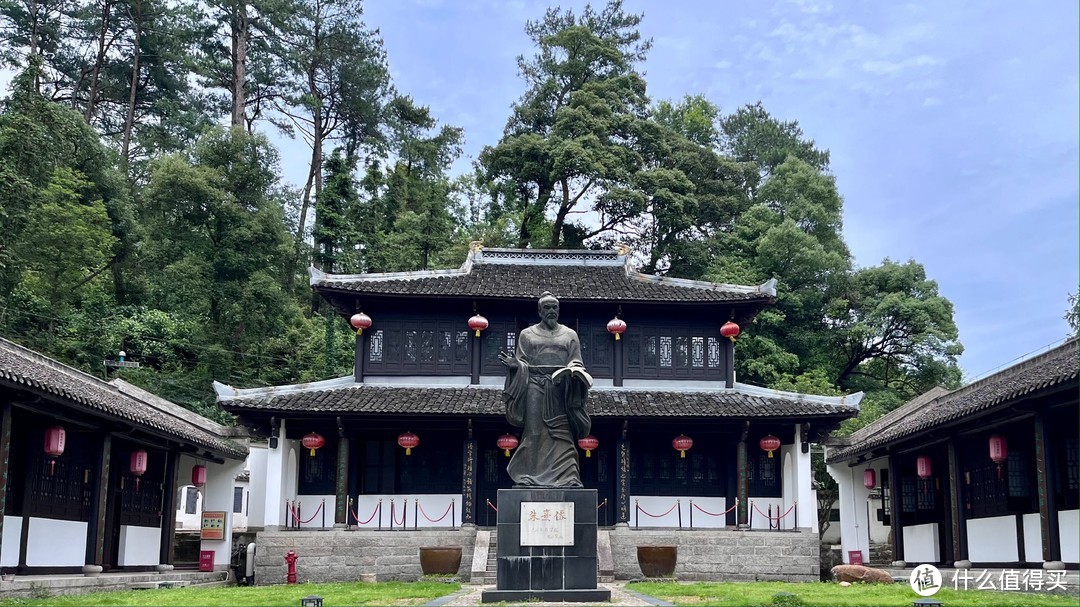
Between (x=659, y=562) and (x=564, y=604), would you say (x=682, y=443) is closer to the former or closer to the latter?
(x=659, y=562)

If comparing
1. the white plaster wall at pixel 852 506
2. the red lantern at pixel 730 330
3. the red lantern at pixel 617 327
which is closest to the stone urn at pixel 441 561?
the red lantern at pixel 617 327

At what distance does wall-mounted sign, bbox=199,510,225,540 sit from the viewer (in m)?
25.8

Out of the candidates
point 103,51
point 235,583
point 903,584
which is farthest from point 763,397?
point 103,51

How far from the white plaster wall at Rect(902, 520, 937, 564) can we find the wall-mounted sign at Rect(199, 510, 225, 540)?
17224 millimetres

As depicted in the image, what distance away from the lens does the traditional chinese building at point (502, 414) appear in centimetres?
2350

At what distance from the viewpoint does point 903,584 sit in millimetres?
17875

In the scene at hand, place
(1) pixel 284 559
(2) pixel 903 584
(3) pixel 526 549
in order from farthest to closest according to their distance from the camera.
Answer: (1) pixel 284 559
(2) pixel 903 584
(3) pixel 526 549

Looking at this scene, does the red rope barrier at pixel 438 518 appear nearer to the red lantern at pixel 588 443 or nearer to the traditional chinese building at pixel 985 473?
the red lantern at pixel 588 443

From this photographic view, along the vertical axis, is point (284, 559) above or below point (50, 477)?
below

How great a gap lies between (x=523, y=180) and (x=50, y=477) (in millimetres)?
27543

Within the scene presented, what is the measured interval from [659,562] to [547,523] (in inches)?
322

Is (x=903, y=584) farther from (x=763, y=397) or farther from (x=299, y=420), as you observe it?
(x=299, y=420)

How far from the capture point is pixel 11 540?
16.6 m

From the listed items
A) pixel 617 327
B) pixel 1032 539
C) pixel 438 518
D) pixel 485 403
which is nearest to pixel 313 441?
pixel 438 518
